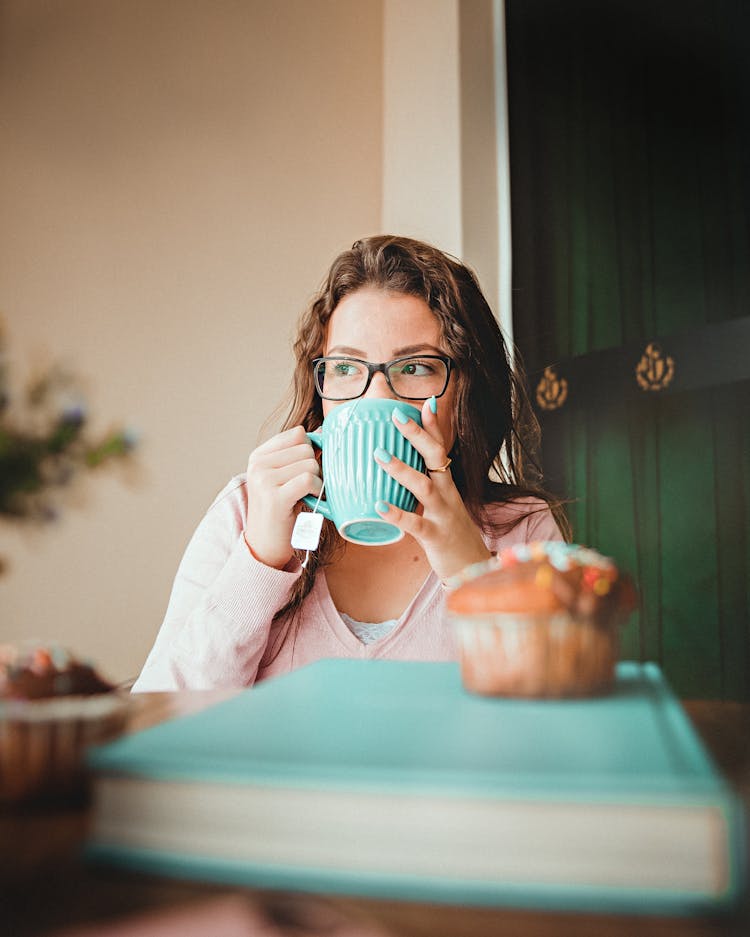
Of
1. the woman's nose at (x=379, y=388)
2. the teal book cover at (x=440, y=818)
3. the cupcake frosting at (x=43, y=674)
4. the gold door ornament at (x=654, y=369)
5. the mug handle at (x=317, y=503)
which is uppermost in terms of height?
the gold door ornament at (x=654, y=369)

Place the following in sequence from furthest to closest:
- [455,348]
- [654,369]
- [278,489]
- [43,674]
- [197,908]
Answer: [654,369]
[455,348]
[278,489]
[43,674]
[197,908]

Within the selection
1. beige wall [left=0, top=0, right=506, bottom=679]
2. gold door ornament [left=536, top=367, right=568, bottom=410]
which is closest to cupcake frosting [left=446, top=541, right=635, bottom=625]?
beige wall [left=0, top=0, right=506, bottom=679]

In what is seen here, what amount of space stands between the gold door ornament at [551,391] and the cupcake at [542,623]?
1.30 metres

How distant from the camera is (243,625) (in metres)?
0.89

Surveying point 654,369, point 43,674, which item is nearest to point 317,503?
point 43,674

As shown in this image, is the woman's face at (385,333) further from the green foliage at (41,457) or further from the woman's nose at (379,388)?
the green foliage at (41,457)

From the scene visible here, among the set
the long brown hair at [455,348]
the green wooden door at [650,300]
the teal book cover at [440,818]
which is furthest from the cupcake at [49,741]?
the green wooden door at [650,300]

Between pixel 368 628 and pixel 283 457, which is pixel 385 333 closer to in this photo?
pixel 283 457

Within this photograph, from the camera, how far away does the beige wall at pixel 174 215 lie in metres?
1.46

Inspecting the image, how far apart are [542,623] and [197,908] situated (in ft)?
0.85

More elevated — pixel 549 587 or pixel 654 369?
pixel 654 369

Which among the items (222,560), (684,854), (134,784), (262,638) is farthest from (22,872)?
(222,560)

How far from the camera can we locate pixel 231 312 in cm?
170

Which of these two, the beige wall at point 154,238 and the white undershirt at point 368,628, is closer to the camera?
the white undershirt at point 368,628
